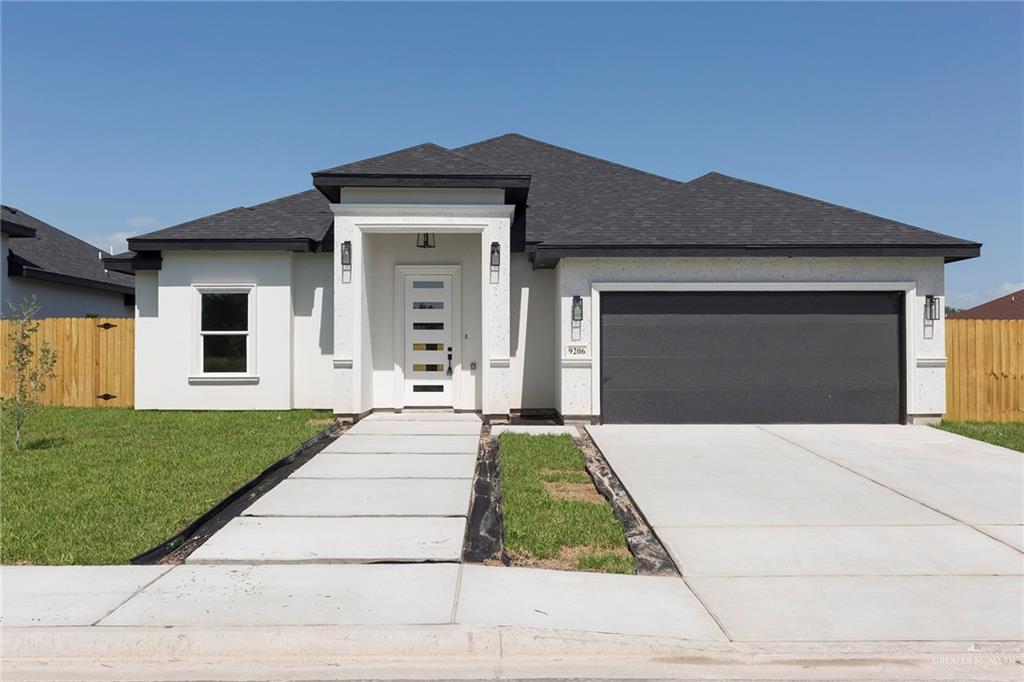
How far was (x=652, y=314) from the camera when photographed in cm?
1201

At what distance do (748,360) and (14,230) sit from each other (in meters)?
17.4

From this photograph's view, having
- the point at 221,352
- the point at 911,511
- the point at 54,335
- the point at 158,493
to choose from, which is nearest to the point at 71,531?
the point at 158,493

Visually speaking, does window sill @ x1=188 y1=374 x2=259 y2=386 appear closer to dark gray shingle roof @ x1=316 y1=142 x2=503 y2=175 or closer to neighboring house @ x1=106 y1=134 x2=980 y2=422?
neighboring house @ x1=106 y1=134 x2=980 y2=422

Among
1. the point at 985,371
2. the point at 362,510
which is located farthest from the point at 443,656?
the point at 985,371

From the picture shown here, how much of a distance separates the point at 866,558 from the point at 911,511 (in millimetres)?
1697

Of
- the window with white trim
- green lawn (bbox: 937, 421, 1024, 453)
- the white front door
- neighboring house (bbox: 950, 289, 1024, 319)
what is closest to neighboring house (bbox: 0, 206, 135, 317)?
the window with white trim

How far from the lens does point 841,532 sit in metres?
5.60

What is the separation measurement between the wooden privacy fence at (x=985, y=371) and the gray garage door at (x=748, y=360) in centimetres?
155

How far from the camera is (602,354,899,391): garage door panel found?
39.0 ft

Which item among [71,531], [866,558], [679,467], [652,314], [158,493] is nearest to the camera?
[866,558]

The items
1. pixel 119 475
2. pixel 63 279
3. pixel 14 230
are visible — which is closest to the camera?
pixel 119 475

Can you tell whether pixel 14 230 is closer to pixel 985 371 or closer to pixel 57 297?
pixel 57 297

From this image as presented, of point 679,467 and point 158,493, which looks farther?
point 679,467

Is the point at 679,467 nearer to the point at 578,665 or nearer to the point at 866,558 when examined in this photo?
the point at 866,558
